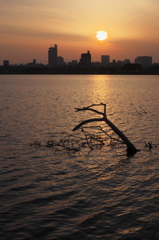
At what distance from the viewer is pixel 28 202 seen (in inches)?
523

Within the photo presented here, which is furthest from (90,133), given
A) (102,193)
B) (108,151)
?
(102,193)

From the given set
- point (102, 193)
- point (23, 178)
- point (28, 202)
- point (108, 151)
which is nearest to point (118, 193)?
point (102, 193)

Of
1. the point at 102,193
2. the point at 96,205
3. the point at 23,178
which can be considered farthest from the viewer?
the point at 23,178

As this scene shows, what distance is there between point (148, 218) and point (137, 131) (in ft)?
63.7

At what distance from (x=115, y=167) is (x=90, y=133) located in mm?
11709

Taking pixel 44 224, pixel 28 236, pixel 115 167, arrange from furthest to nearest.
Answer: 1. pixel 115 167
2. pixel 44 224
3. pixel 28 236

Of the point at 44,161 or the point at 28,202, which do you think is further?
the point at 44,161

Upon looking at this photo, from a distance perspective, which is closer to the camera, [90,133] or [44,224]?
[44,224]

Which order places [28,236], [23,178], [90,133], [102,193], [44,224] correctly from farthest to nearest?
[90,133] → [23,178] → [102,193] → [44,224] → [28,236]

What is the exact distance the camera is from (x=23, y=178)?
16.4 metres

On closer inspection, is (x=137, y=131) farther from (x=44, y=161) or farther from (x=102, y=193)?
(x=102, y=193)

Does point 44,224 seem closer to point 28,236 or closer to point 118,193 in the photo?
point 28,236

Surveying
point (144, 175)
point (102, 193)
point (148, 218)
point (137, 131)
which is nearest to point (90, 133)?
point (137, 131)

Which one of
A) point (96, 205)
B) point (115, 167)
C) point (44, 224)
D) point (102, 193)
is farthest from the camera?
point (115, 167)
